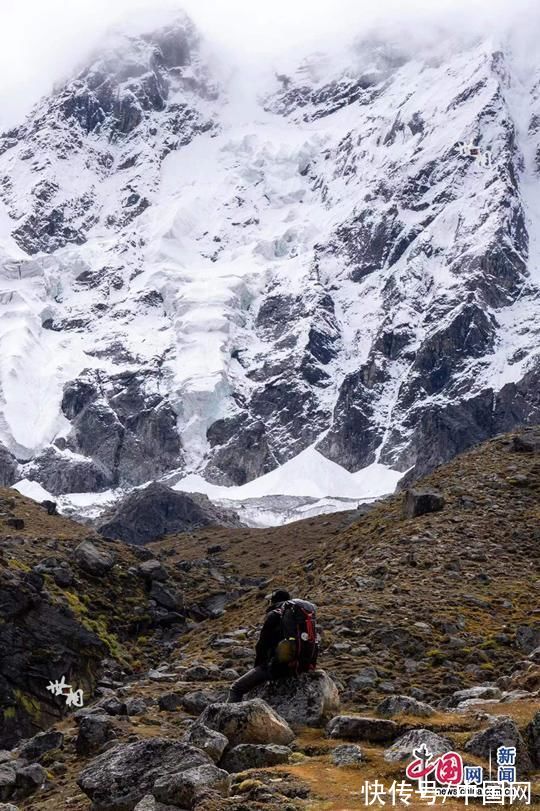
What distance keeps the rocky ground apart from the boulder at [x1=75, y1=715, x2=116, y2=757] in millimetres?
37

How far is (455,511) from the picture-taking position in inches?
1233

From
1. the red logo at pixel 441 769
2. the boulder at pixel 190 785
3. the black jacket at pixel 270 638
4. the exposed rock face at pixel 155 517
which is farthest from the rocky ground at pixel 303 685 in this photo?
the exposed rock face at pixel 155 517

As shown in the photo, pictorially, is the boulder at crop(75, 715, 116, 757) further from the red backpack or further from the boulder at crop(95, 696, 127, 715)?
the red backpack

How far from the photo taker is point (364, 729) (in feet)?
46.4

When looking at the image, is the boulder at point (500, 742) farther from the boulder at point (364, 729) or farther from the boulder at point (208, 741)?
the boulder at point (208, 741)

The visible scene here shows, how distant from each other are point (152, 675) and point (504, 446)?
67.7 ft

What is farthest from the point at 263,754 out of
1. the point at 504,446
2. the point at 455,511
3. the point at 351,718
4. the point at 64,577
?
the point at 504,446

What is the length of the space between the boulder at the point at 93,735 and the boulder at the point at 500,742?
21.9 ft

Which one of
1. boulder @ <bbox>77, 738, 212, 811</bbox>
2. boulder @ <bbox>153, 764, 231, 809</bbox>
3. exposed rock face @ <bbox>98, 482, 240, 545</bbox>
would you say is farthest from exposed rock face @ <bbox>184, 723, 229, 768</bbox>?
exposed rock face @ <bbox>98, 482, 240, 545</bbox>

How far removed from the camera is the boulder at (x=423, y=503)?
105 ft

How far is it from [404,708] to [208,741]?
3507 mm

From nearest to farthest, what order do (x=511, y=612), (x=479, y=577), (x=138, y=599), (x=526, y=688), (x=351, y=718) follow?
(x=351, y=718) → (x=526, y=688) → (x=511, y=612) → (x=479, y=577) → (x=138, y=599)

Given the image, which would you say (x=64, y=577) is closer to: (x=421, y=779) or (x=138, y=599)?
(x=138, y=599)

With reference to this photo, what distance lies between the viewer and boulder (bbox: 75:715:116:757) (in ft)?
54.5
